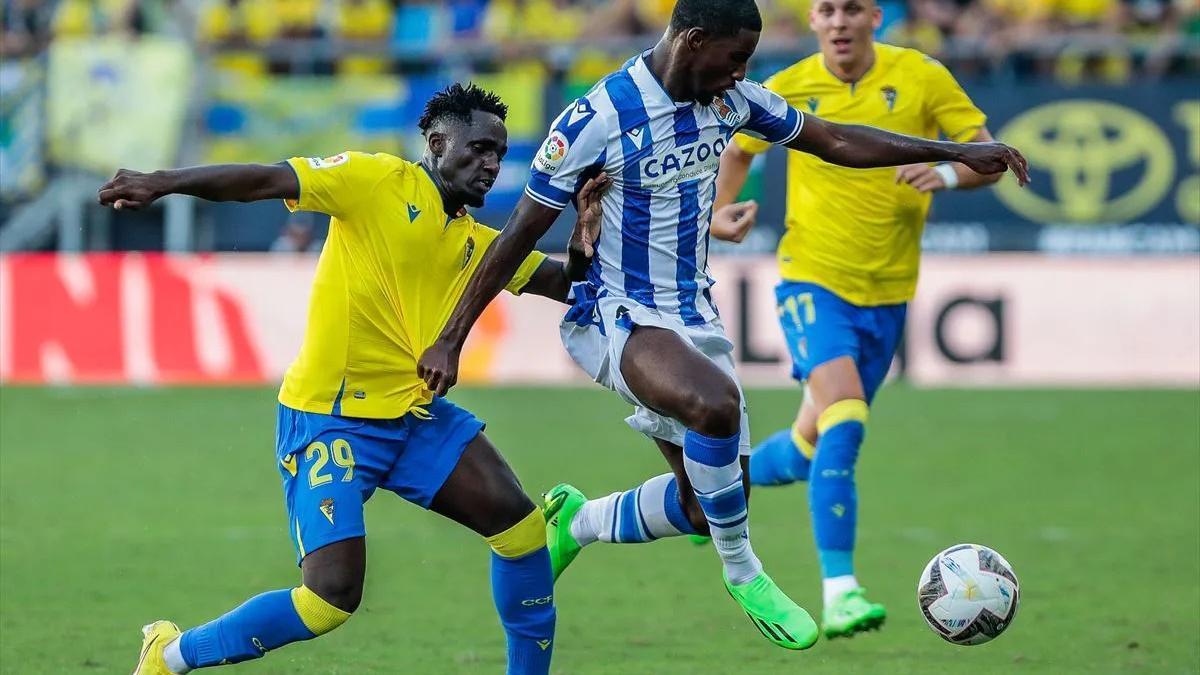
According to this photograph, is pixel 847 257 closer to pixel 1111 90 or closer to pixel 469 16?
pixel 1111 90

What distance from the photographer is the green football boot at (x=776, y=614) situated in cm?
674

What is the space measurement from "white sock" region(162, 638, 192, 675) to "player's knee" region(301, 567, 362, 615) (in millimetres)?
515

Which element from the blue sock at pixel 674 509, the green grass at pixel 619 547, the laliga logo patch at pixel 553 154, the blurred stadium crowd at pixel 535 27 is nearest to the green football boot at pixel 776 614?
the blue sock at pixel 674 509

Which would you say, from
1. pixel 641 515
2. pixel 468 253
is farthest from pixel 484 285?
pixel 641 515

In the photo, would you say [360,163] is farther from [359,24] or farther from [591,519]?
[359,24]

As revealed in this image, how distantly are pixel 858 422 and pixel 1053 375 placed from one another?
10.1 meters

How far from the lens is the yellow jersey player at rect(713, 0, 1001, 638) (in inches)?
340

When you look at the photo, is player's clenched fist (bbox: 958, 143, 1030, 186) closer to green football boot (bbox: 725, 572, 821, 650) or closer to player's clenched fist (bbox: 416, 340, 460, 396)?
green football boot (bbox: 725, 572, 821, 650)

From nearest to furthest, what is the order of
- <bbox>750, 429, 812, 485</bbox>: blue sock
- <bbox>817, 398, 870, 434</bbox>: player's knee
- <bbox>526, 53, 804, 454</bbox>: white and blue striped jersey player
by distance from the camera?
<bbox>526, 53, 804, 454</bbox>: white and blue striped jersey player → <bbox>817, 398, 870, 434</bbox>: player's knee → <bbox>750, 429, 812, 485</bbox>: blue sock

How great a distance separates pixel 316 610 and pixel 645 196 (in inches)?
75.0

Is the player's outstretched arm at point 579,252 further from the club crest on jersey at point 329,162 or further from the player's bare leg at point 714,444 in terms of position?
the club crest on jersey at point 329,162

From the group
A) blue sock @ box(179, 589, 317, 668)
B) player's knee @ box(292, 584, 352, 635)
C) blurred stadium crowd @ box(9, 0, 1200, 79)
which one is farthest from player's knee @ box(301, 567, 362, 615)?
blurred stadium crowd @ box(9, 0, 1200, 79)

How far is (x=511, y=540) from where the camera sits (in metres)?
6.62

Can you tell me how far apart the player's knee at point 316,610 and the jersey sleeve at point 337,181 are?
130 cm
